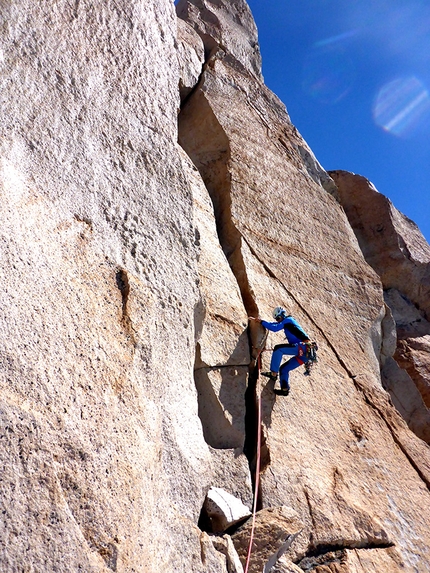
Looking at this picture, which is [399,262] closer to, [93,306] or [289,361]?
[289,361]

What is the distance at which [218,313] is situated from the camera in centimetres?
613

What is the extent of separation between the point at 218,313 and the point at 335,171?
29.8 feet

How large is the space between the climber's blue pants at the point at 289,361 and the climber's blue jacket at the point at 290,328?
0.26ft

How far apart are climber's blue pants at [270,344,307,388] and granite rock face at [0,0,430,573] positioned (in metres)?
0.17

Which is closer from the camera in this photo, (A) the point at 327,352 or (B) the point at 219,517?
(B) the point at 219,517

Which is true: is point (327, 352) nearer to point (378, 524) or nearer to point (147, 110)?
point (378, 524)

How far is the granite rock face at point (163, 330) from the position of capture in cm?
301

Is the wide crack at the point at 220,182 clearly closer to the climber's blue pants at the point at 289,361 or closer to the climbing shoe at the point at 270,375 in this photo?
the climbing shoe at the point at 270,375

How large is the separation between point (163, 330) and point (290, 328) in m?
Result: 2.20

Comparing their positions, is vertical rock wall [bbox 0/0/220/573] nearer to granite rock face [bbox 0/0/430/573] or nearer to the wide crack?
granite rock face [bbox 0/0/430/573]

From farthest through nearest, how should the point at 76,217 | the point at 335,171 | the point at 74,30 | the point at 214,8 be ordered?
the point at 335,171 < the point at 214,8 < the point at 74,30 < the point at 76,217

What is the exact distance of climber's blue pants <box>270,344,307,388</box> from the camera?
6250 mm

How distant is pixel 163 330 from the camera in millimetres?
4547

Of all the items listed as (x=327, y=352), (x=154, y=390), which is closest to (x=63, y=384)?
(x=154, y=390)
